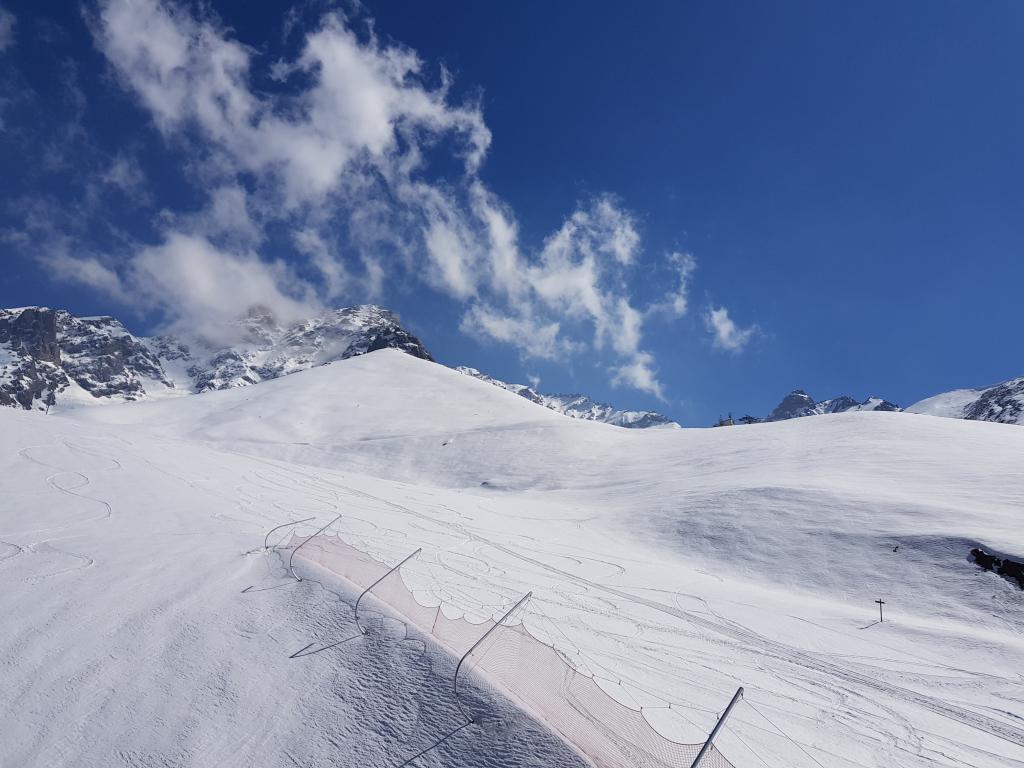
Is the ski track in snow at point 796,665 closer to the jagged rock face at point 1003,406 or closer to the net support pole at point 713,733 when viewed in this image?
the net support pole at point 713,733

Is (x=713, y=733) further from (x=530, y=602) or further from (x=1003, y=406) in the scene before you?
(x=1003, y=406)

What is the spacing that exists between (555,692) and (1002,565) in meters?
16.4

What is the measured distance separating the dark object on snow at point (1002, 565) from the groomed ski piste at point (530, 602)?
1.30 ft

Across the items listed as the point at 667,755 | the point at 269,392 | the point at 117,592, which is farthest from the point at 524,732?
the point at 269,392

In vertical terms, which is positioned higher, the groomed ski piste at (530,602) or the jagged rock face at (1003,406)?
the jagged rock face at (1003,406)

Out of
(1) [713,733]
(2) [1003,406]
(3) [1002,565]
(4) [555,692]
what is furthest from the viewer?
(2) [1003,406]

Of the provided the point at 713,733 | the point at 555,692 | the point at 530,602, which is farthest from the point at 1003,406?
the point at 713,733

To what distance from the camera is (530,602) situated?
1177 cm

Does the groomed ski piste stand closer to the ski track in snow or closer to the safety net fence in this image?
the ski track in snow

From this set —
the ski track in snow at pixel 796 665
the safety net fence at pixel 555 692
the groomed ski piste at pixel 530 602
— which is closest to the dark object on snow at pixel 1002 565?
the groomed ski piste at pixel 530 602

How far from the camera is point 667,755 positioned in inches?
188

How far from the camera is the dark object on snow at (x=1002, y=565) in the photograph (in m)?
13.8

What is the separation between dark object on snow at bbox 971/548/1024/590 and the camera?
13.8 m

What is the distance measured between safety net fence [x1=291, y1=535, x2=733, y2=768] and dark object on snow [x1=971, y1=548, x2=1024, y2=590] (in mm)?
14717
